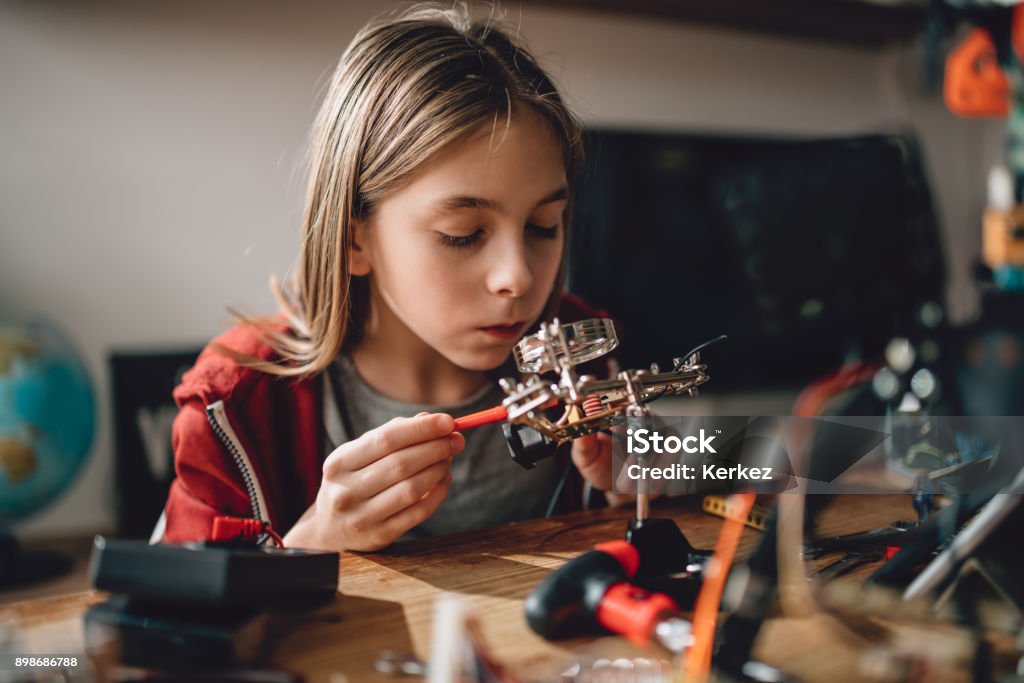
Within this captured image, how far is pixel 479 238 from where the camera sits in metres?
0.81

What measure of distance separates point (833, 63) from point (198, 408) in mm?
3283

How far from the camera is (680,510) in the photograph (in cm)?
82

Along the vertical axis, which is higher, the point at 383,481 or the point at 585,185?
the point at 585,185

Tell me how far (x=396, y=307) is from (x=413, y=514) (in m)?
0.29

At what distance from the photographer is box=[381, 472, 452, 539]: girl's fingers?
70cm

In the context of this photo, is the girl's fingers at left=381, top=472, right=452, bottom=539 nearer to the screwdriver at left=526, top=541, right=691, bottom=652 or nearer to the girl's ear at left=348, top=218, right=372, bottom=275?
the screwdriver at left=526, top=541, right=691, bottom=652

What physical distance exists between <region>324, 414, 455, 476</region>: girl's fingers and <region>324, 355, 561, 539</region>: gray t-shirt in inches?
11.3

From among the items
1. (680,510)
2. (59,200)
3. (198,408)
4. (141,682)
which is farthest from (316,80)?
(141,682)

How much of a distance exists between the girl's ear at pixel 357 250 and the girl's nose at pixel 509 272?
0.21 metres

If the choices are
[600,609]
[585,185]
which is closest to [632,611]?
[600,609]

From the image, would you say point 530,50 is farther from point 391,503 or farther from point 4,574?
point 4,574

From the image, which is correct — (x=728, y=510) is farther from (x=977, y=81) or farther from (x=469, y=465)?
(x=977, y=81)

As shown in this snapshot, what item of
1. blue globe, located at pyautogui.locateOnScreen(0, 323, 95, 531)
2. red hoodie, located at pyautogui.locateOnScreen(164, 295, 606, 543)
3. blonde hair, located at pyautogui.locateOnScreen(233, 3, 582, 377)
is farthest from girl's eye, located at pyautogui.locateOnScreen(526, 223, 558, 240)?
blue globe, located at pyautogui.locateOnScreen(0, 323, 95, 531)

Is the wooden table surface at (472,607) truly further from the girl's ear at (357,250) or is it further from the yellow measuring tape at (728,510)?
the girl's ear at (357,250)
